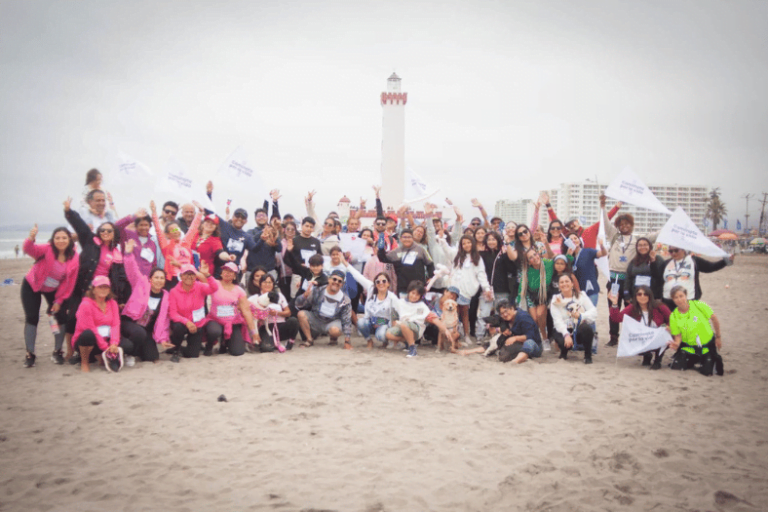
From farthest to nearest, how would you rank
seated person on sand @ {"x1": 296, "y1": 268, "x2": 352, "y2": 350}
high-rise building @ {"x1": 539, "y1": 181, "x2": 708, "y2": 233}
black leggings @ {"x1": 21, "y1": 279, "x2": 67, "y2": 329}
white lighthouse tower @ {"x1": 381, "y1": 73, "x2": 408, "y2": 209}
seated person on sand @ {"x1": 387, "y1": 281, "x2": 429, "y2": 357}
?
high-rise building @ {"x1": 539, "y1": 181, "x2": 708, "y2": 233} → white lighthouse tower @ {"x1": 381, "y1": 73, "x2": 408, "y2": 209} → seated person on sand @ {"x1": 296, "y1": 268, "x2": 352, "y2": 350} → seated person on sand @ {"x1": 387, "y1": 281, "x2": 429, "y2": 357} → black leggings @ {"x1": 21, "y1": 279, "x2": 67, "y2": 329}

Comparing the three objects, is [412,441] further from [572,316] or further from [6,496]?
[572,316]

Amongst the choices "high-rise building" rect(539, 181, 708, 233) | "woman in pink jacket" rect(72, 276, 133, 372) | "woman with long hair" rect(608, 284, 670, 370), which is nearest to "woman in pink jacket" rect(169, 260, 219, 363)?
"woman in pink jacket" rect(72, 276, 133, 372)

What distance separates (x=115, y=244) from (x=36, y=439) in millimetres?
2854

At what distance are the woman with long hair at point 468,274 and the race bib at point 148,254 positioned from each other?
14.1ft

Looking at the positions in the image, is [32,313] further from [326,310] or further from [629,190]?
[629,190]

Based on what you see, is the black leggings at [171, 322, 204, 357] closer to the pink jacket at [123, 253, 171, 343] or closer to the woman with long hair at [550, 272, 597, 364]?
the pink jacket at [123, 253, 171, 343]

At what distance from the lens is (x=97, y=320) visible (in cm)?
609

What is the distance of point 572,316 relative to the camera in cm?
689

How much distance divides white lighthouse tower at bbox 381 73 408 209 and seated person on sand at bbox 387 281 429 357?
111 ft

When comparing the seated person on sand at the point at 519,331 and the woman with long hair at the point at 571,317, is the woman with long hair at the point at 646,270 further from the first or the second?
the seated person on sand at the point at 519,331

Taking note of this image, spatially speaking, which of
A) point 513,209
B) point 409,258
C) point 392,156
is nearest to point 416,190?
point 409,258

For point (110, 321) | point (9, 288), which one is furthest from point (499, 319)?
point (9, 288)

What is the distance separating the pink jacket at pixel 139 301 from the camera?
253 inches

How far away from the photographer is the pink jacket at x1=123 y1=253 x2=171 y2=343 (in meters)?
6.44
